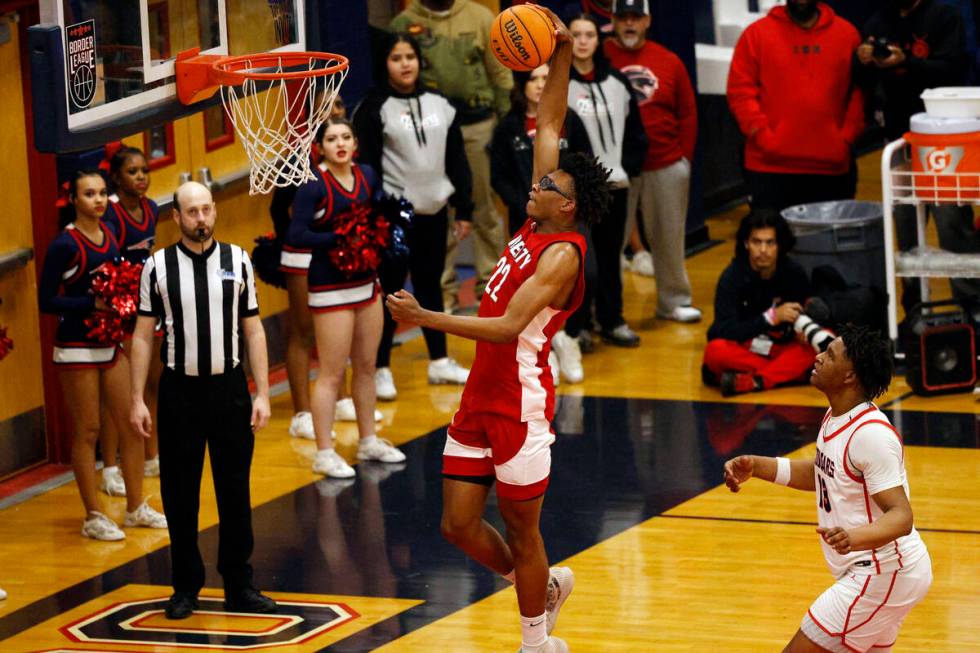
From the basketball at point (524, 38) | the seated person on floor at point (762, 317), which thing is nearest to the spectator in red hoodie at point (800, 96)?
the seated person on floor at point (762, 317)

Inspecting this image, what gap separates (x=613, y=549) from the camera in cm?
792

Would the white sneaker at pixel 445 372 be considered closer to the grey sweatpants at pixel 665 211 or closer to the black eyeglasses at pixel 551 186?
the grey sweatpants at pixel 665 211

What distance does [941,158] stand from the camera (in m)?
10.4

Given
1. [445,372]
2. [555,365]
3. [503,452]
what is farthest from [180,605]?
[555,365]

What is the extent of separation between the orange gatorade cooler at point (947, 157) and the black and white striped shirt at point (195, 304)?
4944 mm

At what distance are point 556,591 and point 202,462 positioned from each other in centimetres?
168

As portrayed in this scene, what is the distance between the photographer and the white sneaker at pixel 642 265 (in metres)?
13.9

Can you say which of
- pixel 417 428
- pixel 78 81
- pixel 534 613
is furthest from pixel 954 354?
pixel 78 81

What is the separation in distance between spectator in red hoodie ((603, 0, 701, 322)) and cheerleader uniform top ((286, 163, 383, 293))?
3.20 m

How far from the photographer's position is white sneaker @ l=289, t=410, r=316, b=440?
9.96 meters

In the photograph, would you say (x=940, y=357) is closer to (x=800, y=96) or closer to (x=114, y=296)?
(x=800, y=96)

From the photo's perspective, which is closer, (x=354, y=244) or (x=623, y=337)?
(x=354, y=244)

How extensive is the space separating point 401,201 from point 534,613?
11.6 feet

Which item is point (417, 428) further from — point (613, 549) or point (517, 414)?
point (517, 414)
